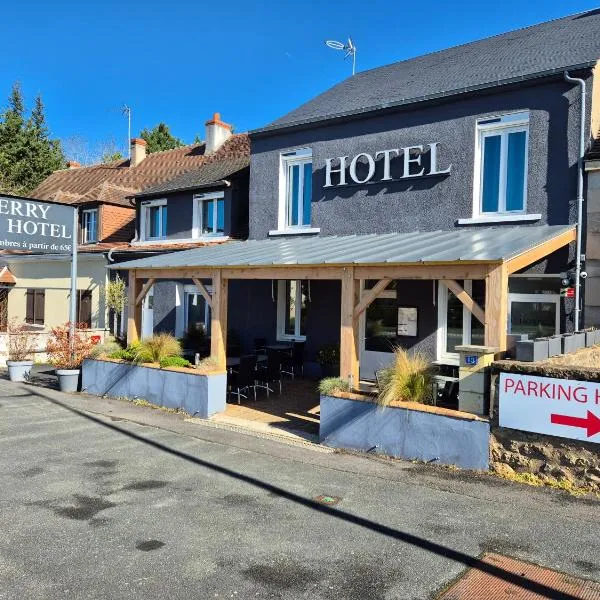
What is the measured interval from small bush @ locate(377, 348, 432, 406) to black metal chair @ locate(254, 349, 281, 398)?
4.57 metres

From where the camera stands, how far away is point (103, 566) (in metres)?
4.77

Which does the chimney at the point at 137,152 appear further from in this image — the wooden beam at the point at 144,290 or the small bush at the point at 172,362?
the small bush at the point at 172,362

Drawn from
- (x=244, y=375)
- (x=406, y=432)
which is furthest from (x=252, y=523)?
(x=244, y=375)

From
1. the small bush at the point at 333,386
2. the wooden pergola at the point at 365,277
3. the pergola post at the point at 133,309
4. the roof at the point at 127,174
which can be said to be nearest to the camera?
the wooden pergola at the point at 365,277

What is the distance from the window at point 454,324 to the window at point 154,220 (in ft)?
32.3

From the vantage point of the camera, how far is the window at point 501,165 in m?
10.7

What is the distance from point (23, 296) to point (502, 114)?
18.3 m

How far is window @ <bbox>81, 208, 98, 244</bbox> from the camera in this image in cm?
2078

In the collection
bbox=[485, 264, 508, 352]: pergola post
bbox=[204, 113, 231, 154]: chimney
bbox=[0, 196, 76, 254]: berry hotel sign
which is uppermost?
bbox=[204, 113, 231, 154]: chimney

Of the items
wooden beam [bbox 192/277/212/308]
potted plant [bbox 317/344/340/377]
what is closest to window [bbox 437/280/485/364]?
potted plant [bbox 317/344/340/377]

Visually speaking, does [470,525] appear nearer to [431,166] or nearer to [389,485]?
[389,485]

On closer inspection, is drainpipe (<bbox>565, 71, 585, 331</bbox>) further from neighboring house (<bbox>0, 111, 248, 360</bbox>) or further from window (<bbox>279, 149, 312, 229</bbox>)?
neighboring house (<bbox>0, 111, 248, 360</bbox>)

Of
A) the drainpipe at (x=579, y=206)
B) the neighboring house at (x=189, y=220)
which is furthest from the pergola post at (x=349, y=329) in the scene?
the neighboring house at (x=189, y=220)

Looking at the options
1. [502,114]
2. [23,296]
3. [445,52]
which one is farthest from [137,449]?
[23,296]
